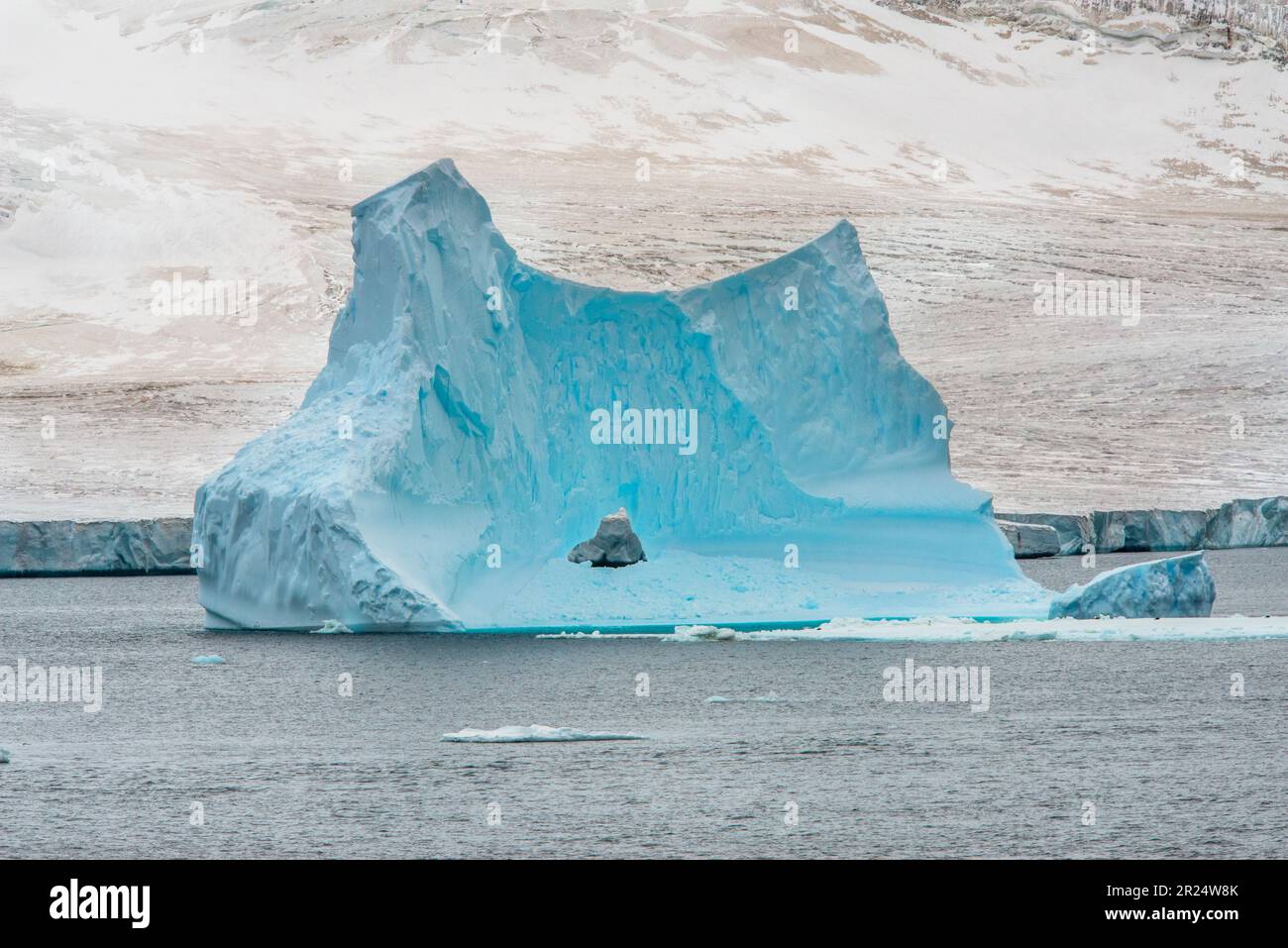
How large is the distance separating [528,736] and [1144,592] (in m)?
8.66

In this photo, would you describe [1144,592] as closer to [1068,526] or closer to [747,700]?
[747,700]

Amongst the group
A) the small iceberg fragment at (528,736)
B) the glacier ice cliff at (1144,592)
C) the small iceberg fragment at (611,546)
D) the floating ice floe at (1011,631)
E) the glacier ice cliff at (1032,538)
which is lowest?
the glacier ice cliff at (1032,538)

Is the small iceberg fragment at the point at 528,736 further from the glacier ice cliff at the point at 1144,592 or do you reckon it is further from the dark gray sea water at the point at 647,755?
the glacier ice cliff at the point at 1144,592

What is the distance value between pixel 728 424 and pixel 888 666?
399 cm

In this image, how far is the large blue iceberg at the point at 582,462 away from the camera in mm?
19141

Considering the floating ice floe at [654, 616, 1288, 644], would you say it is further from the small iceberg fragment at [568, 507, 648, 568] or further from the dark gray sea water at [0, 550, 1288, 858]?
the small iceberg fragment at [568, 507, 648, 568]

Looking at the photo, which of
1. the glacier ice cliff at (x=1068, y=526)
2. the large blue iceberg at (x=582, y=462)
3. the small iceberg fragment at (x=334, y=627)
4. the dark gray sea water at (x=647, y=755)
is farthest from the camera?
the glacier ice cliff at (x=1068, y=526)

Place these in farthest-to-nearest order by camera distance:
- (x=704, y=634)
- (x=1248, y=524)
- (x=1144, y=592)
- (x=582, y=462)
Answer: (x=1248, y=524)
(x=582, y=462)
(x=1144, y=592)
(x=704, y=634)

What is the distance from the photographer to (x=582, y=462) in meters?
21.7

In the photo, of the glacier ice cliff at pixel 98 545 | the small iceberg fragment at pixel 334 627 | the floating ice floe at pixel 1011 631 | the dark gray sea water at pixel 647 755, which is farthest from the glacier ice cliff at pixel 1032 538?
the small iceberg fragment at pixel 334 627

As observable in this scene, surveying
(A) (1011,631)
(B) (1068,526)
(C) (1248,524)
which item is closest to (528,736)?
(A) (1011,631)

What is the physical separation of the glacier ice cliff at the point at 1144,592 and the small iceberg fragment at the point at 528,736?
7.29 m

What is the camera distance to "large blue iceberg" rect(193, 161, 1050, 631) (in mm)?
19141
